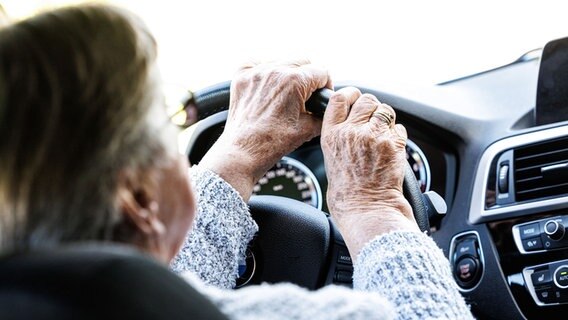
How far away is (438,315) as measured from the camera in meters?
1.20

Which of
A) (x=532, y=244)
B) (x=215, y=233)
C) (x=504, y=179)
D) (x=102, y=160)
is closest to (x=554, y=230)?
(x=532, y=244)

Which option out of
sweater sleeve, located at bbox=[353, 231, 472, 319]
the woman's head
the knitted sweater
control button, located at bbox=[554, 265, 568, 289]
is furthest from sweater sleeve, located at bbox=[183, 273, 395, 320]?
control button, located at bbox=[554, 265, 568, 289]

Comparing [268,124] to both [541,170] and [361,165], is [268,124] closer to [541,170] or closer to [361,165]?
[361,165]

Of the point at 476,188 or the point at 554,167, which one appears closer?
the point at 554,167

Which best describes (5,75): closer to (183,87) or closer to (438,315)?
(183,87)

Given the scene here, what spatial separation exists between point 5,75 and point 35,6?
0.17m

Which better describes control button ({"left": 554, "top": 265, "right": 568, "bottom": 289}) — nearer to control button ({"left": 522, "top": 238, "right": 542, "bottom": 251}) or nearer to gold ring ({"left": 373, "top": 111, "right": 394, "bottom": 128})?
control button ({"left": 522, "top": 238, "right": 542, "bottom": 251})

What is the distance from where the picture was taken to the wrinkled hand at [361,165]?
57.2 inches

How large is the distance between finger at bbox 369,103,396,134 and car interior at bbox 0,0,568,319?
0.20m

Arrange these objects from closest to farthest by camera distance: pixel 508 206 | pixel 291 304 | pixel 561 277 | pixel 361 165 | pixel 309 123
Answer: pixel 291 304, pixel 361 165, pixel 309 123, pixel 561 277, pixel 508 206

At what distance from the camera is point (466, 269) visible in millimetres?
2068

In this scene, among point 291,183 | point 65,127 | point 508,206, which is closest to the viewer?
point 65,127

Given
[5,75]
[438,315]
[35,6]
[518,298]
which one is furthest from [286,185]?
[5,75]

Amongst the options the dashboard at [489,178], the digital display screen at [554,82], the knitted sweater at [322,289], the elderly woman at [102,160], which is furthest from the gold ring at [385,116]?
the digital display screen at [554,82]
